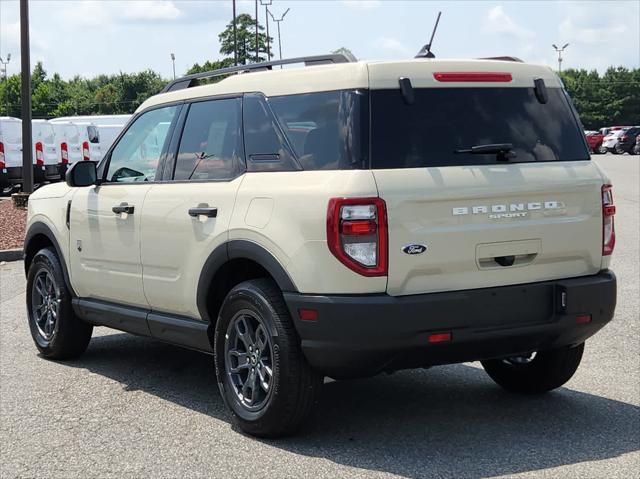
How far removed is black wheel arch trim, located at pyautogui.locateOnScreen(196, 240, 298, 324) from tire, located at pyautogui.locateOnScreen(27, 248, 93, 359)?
189 cm

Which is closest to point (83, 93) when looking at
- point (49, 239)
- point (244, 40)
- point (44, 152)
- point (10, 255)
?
point (244, 40)

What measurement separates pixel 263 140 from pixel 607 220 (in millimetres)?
1919

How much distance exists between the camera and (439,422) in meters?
5.70

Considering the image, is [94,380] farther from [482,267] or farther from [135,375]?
[482,267]

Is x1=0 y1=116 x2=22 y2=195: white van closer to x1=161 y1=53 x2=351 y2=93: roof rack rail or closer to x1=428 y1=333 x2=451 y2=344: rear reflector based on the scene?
x1=161 y1=53 x2=351 y2=93: roof rack rail

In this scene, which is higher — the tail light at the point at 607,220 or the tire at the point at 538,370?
the tail light at the point at 607,220

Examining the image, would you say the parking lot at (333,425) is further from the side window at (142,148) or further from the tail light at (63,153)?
the tail light at (63,153)

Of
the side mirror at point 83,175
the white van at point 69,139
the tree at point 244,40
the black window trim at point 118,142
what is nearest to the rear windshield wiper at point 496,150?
the black window trim at point 118,142

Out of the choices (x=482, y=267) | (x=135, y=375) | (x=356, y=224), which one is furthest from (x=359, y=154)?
(x=135, y=375)

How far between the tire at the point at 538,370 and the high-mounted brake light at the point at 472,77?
160 centimetres

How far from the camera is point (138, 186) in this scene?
6.55 m

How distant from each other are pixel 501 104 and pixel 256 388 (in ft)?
6.49

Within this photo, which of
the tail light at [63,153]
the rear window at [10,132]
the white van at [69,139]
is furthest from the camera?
the white van at [69,139]

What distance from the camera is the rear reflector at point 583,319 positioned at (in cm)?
536
